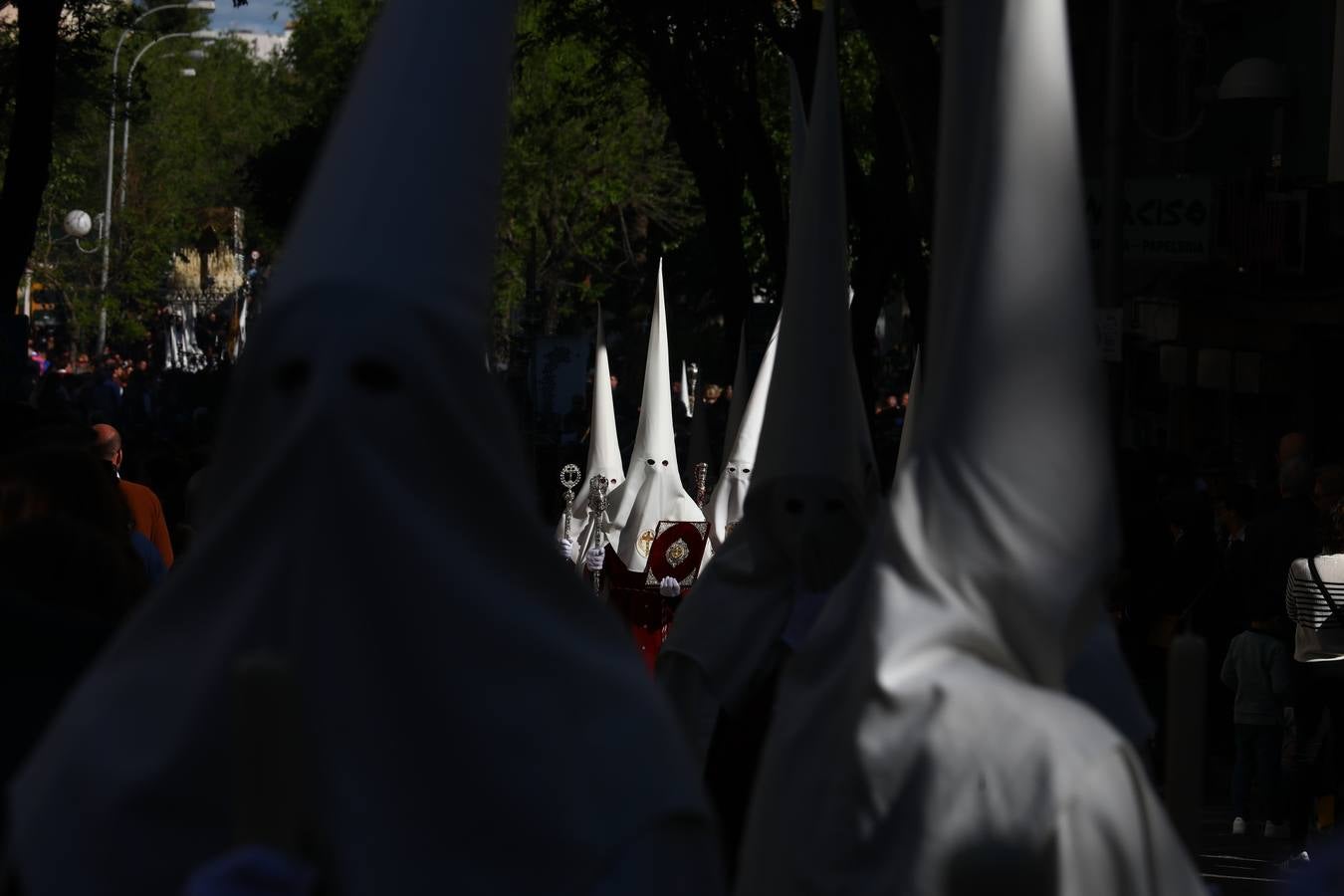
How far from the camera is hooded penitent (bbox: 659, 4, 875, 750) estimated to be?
569 centimetres

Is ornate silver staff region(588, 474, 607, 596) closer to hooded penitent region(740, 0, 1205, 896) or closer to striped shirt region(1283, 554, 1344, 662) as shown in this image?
striped shirt region(1283, 554, 1344, 662)

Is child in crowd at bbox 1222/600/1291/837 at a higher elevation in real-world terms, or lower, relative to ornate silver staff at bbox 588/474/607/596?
lower

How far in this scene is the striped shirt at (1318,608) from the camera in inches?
363

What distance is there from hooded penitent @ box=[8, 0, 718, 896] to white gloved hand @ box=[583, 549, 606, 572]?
9621 millimetres

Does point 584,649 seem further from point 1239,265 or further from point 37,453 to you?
point 1239,265

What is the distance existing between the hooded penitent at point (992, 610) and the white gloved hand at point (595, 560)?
8955mm

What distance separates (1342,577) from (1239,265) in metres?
10.7

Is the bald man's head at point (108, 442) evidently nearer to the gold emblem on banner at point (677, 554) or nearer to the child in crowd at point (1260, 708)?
the gold emblem on banner at point (677, 554)

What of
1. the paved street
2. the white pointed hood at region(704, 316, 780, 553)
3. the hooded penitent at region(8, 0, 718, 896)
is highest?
the hooded penitent at region(8, 0, 718, 896)

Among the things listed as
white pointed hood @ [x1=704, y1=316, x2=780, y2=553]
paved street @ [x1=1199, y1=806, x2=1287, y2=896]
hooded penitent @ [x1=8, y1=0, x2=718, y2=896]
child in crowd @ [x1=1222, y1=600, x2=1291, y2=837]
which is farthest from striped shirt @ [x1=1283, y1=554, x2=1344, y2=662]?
hooded penitent @ [x1=8, y1=0, x2=718, y2=896]

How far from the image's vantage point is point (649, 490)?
13.7 m

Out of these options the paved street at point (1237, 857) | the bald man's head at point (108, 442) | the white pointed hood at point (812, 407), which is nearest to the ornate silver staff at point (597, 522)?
the bald man's head at point (108, 442)

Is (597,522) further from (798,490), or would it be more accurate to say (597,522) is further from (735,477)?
(798,490)

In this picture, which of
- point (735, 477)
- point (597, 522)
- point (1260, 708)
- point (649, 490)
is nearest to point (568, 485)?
point (649, 490)
